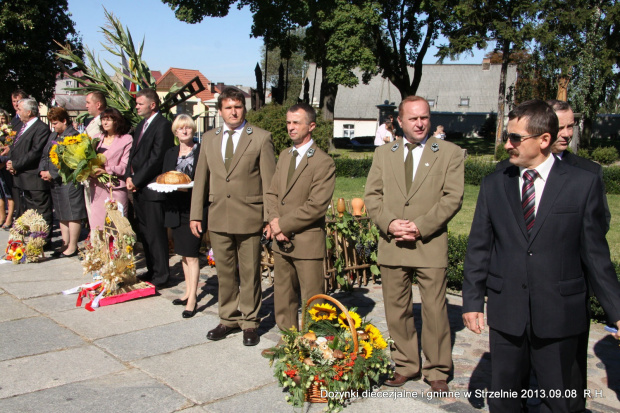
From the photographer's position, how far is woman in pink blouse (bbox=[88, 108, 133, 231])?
7.23m

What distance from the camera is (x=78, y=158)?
22.5ft

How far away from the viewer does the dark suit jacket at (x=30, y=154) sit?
8742mm

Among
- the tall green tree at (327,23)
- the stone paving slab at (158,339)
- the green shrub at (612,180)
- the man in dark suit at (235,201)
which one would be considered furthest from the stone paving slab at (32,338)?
the tall green tree at (327,23)

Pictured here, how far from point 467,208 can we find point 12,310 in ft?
36.7

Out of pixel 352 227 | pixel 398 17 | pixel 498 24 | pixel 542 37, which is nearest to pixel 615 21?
pixel 542 37

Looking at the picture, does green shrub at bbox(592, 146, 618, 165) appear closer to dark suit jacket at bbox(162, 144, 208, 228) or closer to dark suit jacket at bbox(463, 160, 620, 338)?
dark suit jacket at bbox(162, 144, 208, 228)

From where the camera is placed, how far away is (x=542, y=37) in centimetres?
3216

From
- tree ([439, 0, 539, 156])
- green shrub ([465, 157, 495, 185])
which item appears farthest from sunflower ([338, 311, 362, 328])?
tree ([439, 0, 539, 156])

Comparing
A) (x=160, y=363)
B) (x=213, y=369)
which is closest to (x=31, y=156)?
(x=160, y=363)

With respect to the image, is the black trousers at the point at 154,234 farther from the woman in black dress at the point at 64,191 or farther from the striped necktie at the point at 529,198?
the striped necktie at the point at 529,198

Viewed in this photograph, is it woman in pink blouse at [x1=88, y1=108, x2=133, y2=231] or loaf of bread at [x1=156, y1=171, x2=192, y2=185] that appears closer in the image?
loaf of bread at [x1=156, y1=171, x2=192, y2=185]

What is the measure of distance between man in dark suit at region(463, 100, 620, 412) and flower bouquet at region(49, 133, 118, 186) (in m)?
5.24

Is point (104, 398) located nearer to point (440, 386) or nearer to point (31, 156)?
point (440, 386)

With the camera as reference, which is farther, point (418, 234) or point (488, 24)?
point (488, 24)
